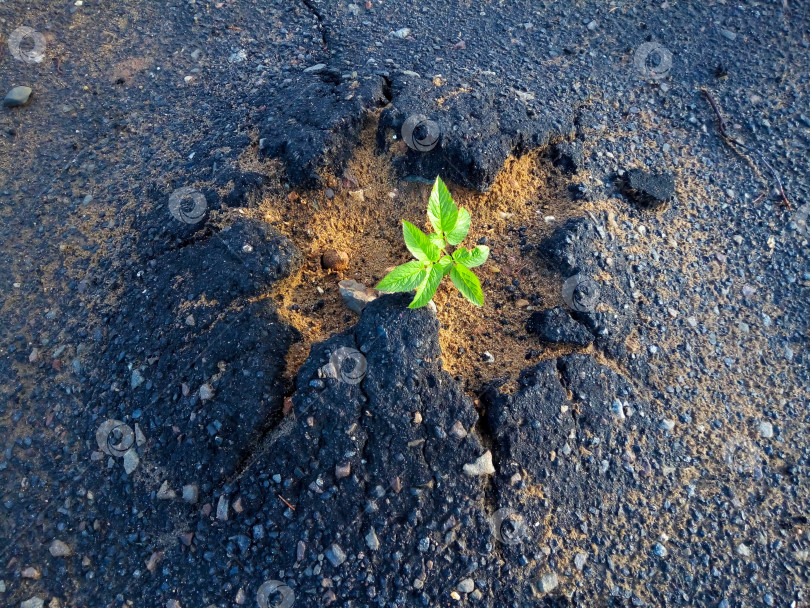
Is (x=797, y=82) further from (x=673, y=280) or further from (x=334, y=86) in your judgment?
(x=334, y=86)

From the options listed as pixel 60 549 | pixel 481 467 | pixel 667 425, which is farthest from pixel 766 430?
pixel 60 549

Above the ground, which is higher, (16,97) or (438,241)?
(438,241)

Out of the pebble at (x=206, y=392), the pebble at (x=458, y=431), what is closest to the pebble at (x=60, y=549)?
the pebble at (x=206, y=392)

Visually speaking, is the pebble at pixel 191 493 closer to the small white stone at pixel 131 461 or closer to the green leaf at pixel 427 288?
the small white stone at pixel 131 461

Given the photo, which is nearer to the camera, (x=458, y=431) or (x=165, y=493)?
(x=458, y=431)

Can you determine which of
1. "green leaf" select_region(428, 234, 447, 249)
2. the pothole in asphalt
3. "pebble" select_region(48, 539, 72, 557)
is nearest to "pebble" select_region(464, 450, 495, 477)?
the pothole in asphalt

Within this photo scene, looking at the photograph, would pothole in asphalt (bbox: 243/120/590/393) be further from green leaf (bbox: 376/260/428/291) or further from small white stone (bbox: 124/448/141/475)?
small white stone (bbox: 124/448/141/475)

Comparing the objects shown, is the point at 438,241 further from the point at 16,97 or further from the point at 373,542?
the point at 16,97

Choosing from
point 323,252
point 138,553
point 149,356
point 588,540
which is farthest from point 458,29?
point 138,553
